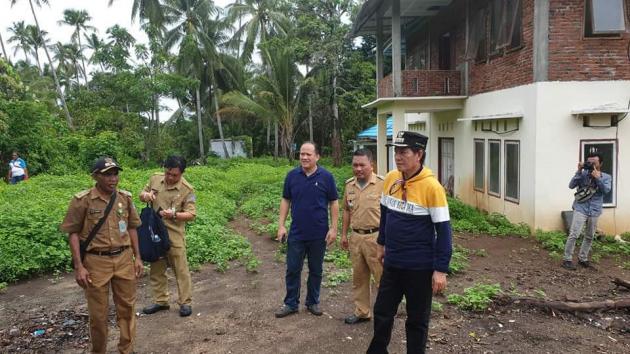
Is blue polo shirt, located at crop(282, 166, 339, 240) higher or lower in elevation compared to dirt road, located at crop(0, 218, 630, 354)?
higher

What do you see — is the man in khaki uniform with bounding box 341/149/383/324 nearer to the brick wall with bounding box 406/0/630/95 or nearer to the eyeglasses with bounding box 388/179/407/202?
the eyeglasses with bounding box 388/179/407/202

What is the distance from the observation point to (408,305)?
12.5 feet

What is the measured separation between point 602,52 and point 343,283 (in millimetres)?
7137

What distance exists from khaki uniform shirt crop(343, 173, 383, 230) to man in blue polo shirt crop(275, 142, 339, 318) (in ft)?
0.84

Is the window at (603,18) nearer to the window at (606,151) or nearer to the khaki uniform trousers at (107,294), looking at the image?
the window at (606,151)

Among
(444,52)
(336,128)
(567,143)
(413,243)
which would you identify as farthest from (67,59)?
(413,243)

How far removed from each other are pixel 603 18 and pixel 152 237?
9285 mm

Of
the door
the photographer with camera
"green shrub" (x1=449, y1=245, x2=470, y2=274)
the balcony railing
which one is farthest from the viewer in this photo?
the door

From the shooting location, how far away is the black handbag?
16.1 ft

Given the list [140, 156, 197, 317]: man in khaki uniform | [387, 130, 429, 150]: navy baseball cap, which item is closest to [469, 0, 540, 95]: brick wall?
[387, 130, 429, 150]: navy baseball cap

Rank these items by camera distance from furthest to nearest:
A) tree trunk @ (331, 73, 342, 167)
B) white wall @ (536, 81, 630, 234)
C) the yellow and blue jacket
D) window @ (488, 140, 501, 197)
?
tree trunk @ (331, 73, 342, 167)
window @ (488, 140, 501, 197)
white wall @ (536, 81, 630, 234)
the yellow and blue jacket

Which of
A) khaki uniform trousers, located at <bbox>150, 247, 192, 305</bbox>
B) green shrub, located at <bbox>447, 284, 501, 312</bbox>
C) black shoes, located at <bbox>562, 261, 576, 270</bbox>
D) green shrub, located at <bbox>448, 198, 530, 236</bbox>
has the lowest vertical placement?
black shoes, located at <bbox>562, 261, 576, 270</bbox>

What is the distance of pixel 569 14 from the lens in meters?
9.48

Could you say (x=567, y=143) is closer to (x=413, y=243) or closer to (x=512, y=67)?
(x=512, y=67)
